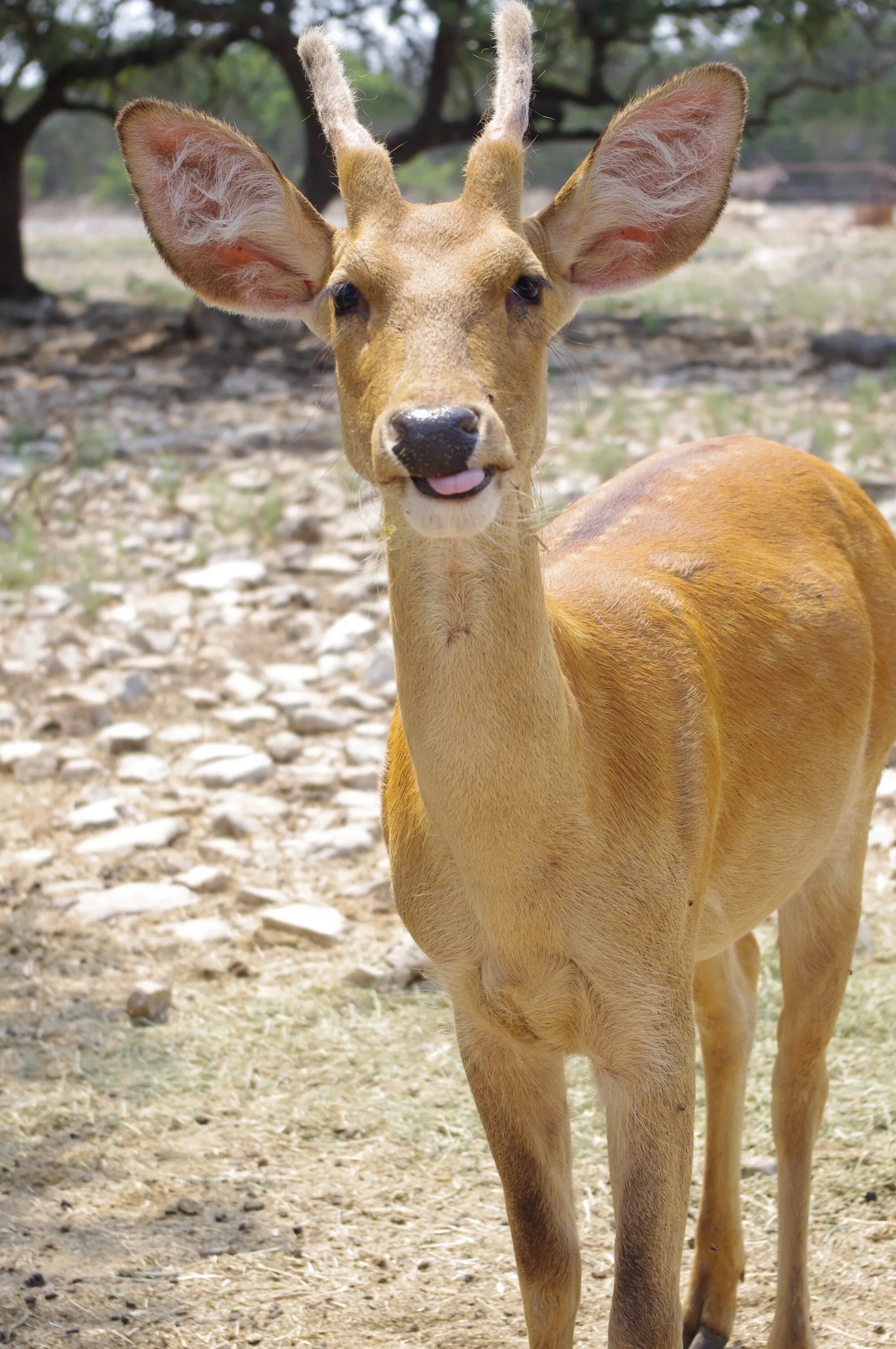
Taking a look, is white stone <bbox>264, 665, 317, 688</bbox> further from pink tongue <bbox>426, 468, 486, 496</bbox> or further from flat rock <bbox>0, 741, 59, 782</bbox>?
pink tongue <bbox>426, 468, 486, 496</bbox>

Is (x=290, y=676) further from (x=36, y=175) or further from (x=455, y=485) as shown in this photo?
(x=36, y=175)

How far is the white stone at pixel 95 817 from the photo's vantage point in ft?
20.8

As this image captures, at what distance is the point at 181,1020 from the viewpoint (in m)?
5.12

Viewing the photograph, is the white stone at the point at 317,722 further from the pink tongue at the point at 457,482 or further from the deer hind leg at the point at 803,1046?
the pink tongue at the point at 457,482

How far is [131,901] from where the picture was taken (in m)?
5.79

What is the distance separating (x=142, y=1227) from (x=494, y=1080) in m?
1.33

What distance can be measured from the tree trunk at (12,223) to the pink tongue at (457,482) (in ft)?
58.0

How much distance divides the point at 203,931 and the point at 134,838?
753 millimetres

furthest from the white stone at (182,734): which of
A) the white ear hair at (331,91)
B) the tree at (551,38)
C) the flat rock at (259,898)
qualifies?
the tree at (551,38)

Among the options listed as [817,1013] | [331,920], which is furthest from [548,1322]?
[331,920]

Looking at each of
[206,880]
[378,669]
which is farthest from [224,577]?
→ [206,880]

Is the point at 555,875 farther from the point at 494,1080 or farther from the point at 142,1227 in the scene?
the point at 142,1227

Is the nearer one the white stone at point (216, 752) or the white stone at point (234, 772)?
the white stone at point (234, 772)

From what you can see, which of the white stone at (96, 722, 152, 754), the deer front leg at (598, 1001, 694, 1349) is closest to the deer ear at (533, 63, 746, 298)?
the deer front leg at (598, 1001, 694, 1349)
